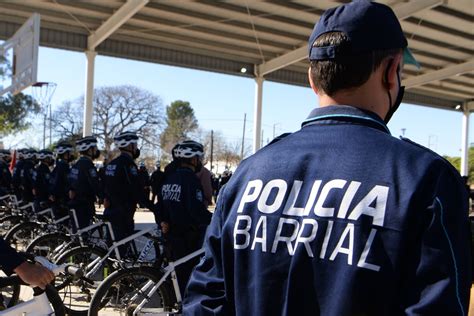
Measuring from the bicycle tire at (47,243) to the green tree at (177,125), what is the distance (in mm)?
42571

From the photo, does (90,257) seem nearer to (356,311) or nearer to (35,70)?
(35,70)

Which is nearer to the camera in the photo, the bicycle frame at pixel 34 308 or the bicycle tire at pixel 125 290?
the bicycle frame at pixel 34 308

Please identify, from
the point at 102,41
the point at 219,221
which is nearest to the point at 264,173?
the point at 219,221

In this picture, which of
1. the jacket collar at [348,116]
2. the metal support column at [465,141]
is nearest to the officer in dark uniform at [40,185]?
the jacket collar at [348,116]

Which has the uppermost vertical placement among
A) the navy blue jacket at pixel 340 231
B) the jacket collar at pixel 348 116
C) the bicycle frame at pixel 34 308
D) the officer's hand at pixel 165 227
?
the jacket collar at pixel 348 116

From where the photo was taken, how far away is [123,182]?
23.2ft

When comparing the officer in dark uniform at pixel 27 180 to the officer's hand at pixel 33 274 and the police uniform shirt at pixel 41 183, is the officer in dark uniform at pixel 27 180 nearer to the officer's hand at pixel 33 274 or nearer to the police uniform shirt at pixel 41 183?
the police uniform shirt at pixel 41 183

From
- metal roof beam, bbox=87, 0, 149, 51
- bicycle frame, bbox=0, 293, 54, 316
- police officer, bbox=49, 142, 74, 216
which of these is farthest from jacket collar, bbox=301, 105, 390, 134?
metal roof beam, bbox=87, 0, 149, 51

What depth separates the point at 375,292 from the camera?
1148 mm

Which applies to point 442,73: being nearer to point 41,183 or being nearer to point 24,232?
point 41,183

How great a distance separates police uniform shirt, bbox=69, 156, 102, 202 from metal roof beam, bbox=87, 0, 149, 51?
7367 millimetres

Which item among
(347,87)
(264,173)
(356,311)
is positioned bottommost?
(356,311)

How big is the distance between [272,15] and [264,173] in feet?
52.7

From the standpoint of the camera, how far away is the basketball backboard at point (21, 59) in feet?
30.4
